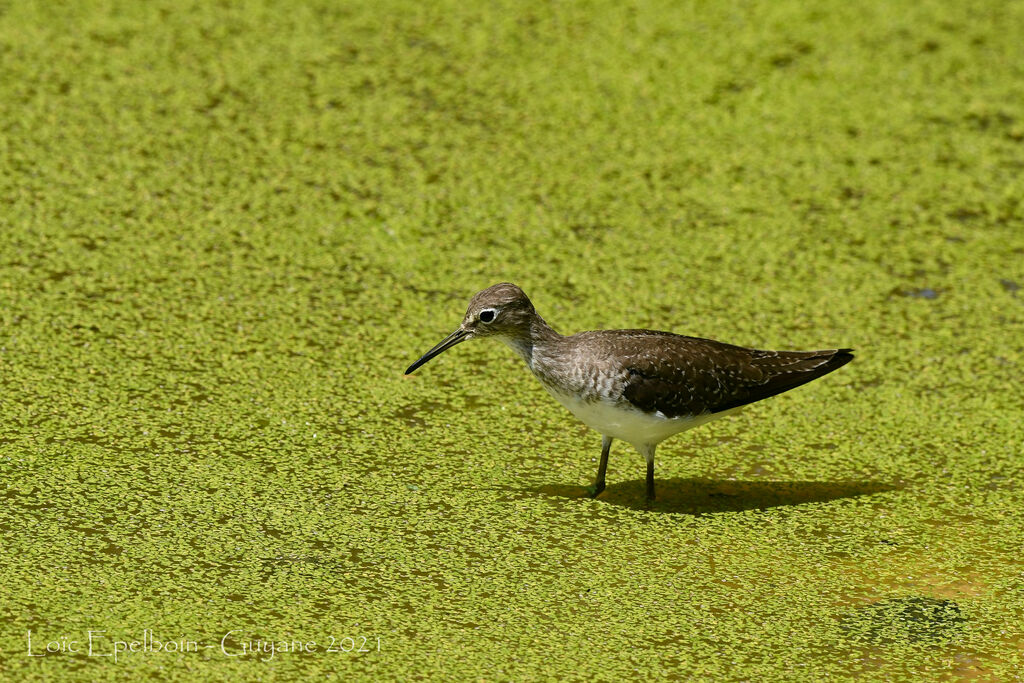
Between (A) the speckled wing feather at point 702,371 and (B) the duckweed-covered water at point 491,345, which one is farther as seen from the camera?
(A) the speckled wing feather at point 702,371

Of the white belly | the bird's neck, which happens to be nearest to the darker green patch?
the white belly

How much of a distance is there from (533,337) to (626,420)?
49 centimetres

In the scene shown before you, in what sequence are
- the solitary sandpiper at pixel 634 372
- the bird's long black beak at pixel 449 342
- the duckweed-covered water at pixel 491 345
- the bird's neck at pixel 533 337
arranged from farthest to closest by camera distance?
the bird's long black beak at pixel 449 342
the bird's neck at pixel 533 337
the solitary sandpiper at pixel 634 372
the duckweed-covered water at pixel 491 345

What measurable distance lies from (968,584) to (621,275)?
2.44 m

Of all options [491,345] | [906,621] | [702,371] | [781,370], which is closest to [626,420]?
[702,371]

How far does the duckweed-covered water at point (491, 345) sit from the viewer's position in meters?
4.14

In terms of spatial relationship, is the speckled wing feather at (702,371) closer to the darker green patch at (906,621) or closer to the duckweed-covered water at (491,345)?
the duckweed-covered water at (491,345)

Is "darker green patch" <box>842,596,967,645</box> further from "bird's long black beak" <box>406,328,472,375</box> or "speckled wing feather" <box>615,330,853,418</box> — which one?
"bird's long black beak" <box>406,328,472,375</box>

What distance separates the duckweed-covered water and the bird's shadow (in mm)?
20

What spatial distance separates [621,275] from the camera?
21.0 feet

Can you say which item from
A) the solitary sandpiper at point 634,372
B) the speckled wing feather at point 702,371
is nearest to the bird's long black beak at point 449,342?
the solitary sandpiper at point 634,372

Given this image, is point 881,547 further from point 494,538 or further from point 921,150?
point 921,150

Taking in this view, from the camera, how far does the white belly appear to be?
469 centimetres

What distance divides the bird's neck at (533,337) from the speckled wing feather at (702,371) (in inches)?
10.1
